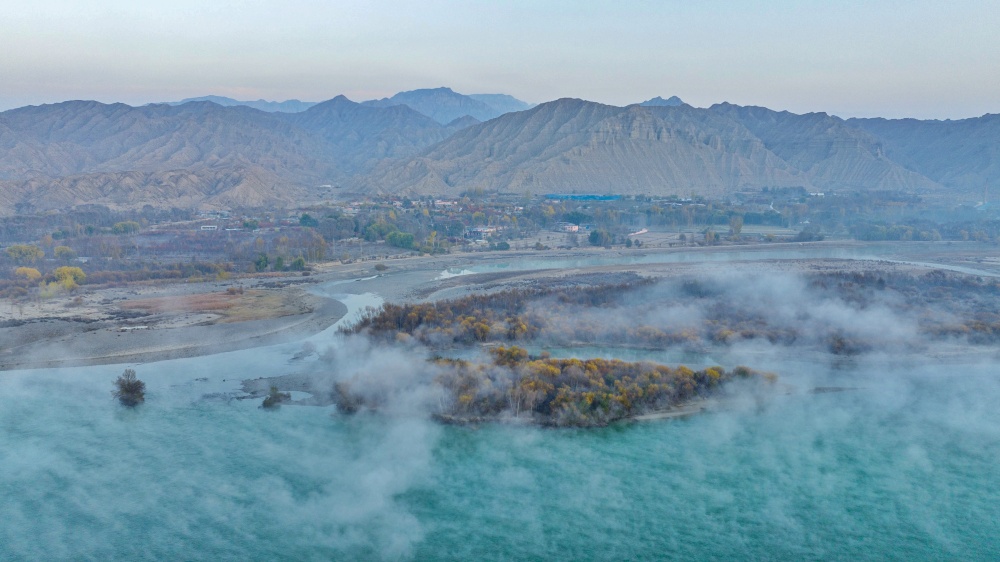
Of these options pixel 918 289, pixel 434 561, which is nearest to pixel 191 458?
pixel 434 561

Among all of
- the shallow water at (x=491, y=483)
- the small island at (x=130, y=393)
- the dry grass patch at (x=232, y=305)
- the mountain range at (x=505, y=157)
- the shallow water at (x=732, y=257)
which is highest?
the mountain range at (x=505, y=157)

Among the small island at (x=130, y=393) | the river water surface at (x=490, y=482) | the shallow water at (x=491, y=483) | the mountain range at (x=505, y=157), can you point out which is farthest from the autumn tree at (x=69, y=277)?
the mountain range at (x=505, y=157)

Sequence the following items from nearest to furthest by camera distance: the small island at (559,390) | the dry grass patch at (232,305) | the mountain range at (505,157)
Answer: the small island at (559,390) → the dry grass patch at (232,305) → the mountain range at (505,157)

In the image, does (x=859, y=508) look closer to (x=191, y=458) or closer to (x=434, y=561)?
(x=434, y=561)

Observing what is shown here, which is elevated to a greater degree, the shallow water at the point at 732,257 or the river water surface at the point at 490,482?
the shallow water at the point at 732,257

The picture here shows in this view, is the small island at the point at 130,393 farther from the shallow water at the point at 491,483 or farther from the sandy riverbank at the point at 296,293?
the sandy riverbank at the point at 296,293

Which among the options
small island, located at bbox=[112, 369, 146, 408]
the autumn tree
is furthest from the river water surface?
the autumn tree

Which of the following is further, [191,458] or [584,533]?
[191,458]

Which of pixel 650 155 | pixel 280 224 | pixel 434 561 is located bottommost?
pixel 434 561

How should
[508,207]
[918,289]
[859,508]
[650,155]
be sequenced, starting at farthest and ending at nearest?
[650,155], [508,207], [918,289], [859,508]

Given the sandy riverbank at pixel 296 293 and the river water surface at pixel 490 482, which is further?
the sandy riverbank at pixel 296 293
